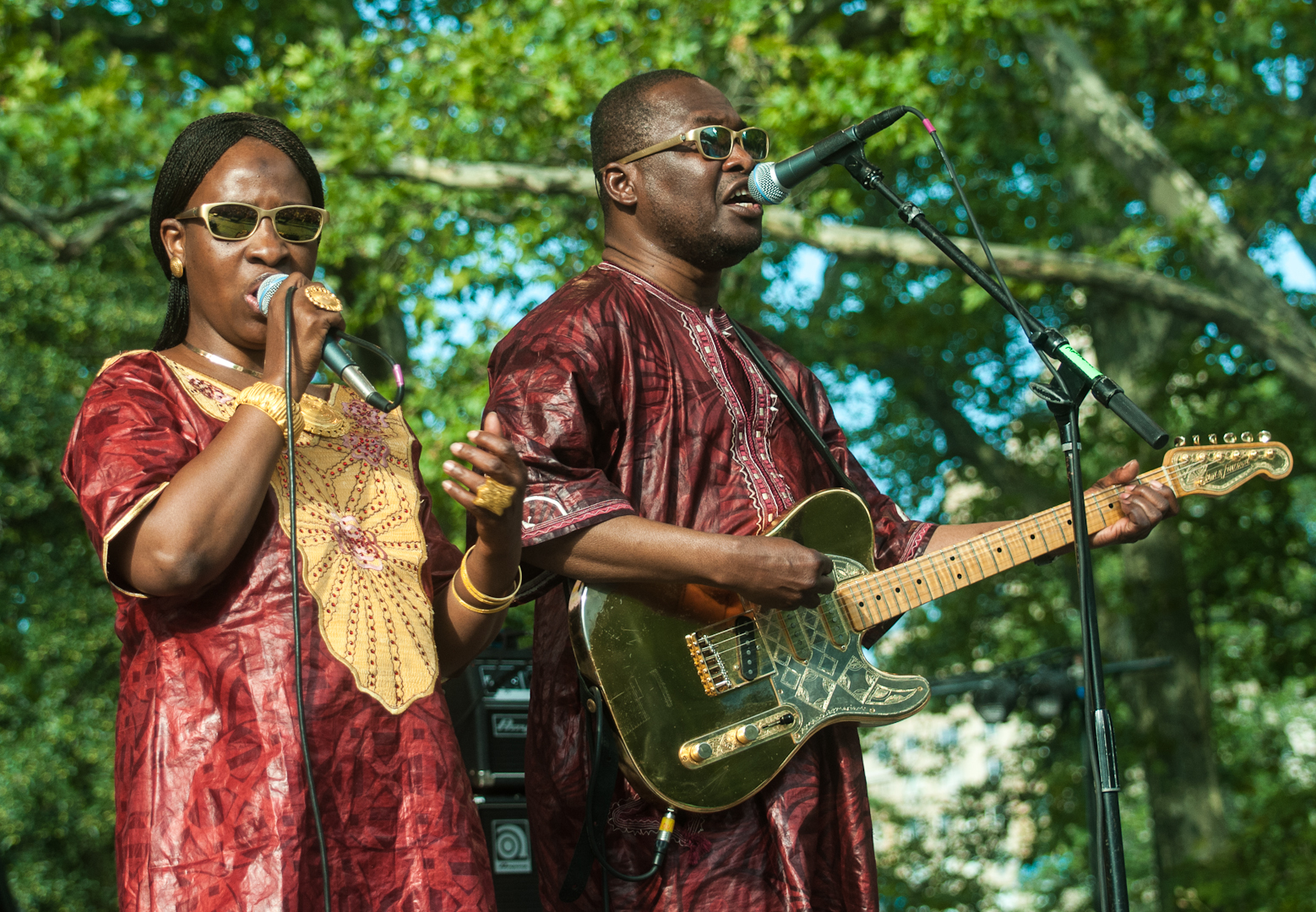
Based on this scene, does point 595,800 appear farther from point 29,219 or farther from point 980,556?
point 29,219

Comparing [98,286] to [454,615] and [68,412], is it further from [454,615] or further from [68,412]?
[454,615]

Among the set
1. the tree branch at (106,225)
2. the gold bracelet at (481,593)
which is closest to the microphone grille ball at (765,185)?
the gold bracelet at (481,593)

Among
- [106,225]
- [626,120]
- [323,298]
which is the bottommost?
[323,298]

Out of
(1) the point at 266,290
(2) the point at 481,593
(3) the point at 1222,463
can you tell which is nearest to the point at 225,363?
(1) the point at 266,290

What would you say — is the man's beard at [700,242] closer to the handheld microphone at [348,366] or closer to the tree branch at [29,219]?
the handheld microphone at [348,366]

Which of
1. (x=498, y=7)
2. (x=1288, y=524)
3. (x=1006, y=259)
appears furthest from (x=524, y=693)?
(x=1288, y=524)

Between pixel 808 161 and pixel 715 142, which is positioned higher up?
pixel 715 142

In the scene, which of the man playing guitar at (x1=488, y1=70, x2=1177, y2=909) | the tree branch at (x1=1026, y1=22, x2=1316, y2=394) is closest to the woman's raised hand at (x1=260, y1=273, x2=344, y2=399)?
the man playing guitar at (x1=488, y1=70, x2=1177, y2=909)

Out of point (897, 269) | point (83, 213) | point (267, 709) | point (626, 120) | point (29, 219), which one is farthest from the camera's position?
point (897, 269)

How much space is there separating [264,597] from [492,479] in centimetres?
44

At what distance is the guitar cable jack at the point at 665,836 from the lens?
2.55m

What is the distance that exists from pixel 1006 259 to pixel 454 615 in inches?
285

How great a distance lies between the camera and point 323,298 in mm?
2256

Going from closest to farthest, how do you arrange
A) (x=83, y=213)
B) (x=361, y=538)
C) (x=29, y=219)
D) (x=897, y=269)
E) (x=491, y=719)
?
(x=361, y=538)
(x=491, y=719)
(x=83, y=213)
(x=29, y=219)
(x=897, y=269)
